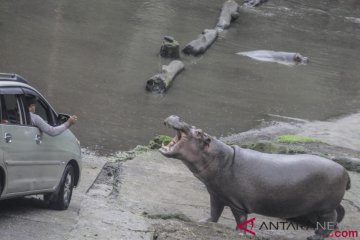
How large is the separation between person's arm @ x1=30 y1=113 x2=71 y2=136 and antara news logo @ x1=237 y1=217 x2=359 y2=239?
8.48 feet

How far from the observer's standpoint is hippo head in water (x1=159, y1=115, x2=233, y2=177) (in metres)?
9.00

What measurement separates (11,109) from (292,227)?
465cm

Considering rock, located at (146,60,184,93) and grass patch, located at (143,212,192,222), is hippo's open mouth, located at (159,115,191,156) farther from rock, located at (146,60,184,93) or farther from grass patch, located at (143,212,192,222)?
rock, located at (146,60,184,93)

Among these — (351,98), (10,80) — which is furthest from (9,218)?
(351,98)

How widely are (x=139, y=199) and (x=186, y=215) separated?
0.88 meters

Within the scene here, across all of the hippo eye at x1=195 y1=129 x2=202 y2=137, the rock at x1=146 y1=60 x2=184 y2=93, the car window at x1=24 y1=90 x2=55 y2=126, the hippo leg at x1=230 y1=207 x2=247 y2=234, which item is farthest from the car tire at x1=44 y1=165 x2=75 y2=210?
the rock at x1=146 y1=60 x2=184 y2=93

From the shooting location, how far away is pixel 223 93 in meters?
21.1

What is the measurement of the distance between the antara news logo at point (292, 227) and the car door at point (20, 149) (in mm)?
2687

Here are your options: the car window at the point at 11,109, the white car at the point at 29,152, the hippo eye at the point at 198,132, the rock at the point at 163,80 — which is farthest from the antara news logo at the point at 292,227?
the rock at the point at 163,80

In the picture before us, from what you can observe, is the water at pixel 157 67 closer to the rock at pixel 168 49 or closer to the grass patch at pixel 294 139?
the rock at pixel 168 49

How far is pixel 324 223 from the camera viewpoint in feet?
32.6

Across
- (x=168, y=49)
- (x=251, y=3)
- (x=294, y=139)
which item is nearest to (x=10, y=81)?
(x=294, y=139)

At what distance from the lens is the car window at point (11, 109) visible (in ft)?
26.0

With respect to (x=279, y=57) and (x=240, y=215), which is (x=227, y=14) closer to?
(x=279, y=57)
